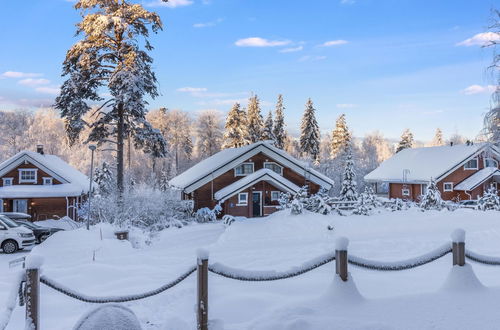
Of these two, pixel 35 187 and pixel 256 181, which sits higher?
pixel 256 181

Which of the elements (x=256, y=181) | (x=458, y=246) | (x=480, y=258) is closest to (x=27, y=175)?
(x=256, y=181)

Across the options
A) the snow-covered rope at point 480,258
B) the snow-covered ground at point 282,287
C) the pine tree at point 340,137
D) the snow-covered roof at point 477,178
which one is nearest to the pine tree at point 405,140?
the pine tree at point 340,137

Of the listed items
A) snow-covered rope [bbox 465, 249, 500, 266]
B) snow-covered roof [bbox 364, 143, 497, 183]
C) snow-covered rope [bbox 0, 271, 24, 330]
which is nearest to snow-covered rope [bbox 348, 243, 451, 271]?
snow-covered rope [bbox 465, 249, 500, 266]

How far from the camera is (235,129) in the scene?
58031 millimetres

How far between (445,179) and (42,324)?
42.2 meters

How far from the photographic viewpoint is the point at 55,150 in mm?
60906

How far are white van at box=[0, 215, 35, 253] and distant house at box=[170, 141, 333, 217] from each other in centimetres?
1376

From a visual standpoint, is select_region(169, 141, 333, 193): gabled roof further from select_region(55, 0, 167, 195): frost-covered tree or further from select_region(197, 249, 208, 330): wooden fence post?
select_region(197, 249, 208, 330): wooden fence post

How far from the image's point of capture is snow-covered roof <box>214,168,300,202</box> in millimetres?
30648

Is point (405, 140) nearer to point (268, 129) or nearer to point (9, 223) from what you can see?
point (268, 129)

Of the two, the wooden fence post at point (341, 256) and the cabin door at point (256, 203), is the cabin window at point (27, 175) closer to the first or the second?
the cabin door at point (256, 203)

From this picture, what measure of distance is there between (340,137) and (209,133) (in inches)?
916

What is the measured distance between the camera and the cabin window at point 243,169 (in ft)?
110

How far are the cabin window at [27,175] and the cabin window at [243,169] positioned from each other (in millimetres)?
17486
